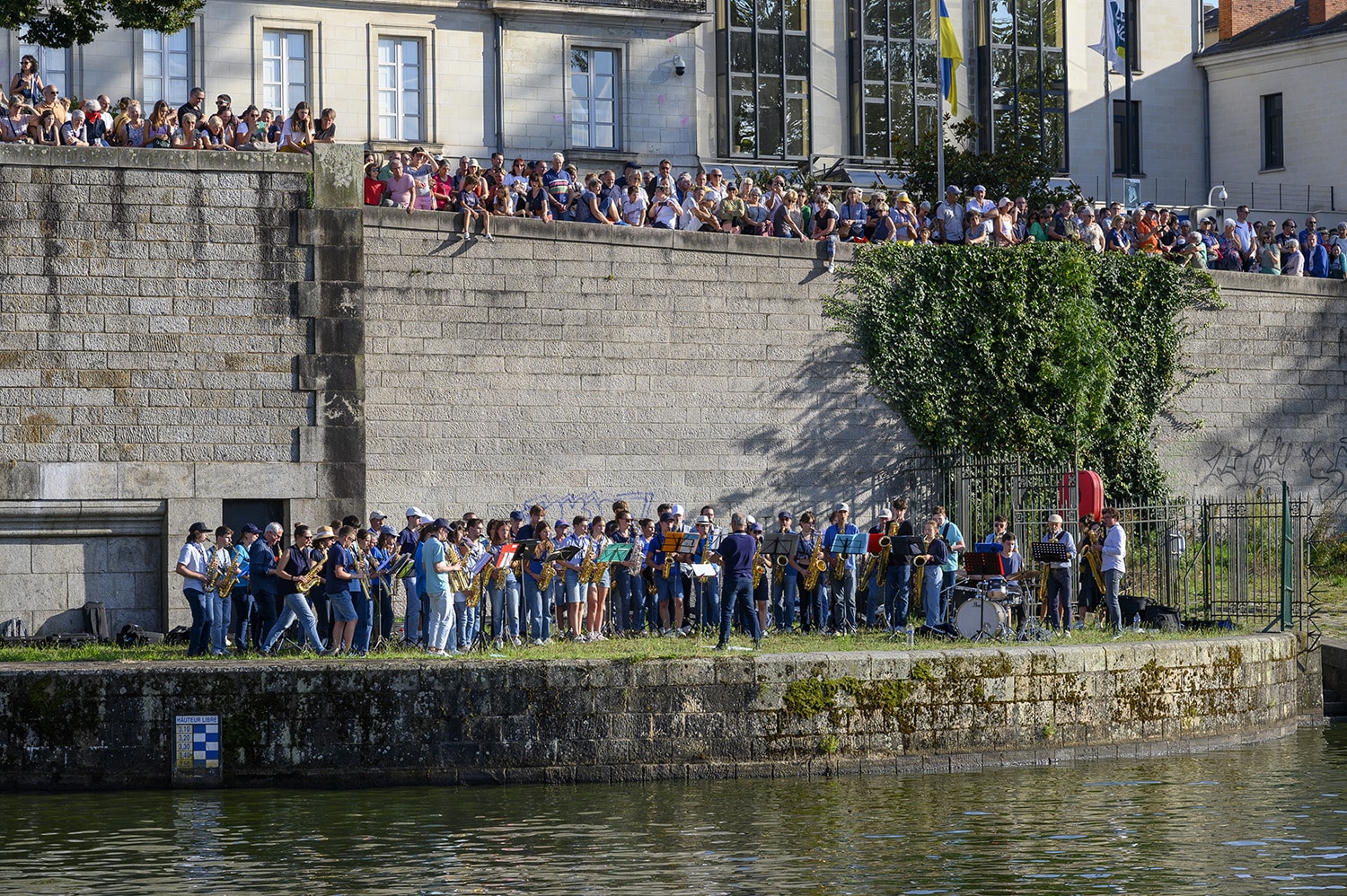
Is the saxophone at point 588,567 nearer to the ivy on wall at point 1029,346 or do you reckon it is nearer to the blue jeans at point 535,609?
the blue jeans at point 535,609

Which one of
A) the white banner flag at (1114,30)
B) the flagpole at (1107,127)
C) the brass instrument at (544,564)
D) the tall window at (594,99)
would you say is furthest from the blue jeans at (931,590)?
the white banner flag at (1114,30)

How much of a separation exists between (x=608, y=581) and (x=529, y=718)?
4.43m

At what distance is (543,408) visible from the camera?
73.5 ft

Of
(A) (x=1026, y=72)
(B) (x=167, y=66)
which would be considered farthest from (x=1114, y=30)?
(B) (x=167, y=66)

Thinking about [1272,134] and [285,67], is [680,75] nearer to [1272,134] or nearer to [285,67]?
[285,67]

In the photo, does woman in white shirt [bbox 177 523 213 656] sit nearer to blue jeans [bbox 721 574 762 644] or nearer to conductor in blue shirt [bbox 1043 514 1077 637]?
blue jeans [bbox 721 574 762 644]

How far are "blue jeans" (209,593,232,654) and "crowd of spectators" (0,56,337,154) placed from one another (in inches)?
209

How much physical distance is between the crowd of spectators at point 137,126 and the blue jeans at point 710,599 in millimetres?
6685

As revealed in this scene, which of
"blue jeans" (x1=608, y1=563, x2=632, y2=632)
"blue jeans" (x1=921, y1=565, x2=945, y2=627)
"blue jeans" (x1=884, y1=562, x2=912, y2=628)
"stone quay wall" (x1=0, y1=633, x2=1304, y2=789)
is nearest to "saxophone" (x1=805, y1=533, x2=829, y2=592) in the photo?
"blue jeans" (x1=884, y1=562, x2=912, y2=628)

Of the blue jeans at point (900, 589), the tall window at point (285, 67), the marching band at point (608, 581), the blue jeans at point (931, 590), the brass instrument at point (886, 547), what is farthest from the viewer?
the tall window at point (285, 67)

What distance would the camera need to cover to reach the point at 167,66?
1126 inches

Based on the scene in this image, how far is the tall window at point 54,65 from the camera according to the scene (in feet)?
90.9

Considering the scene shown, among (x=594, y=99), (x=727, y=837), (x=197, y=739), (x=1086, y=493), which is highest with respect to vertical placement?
(x=594, y=99)

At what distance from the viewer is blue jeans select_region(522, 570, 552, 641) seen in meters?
19.2
